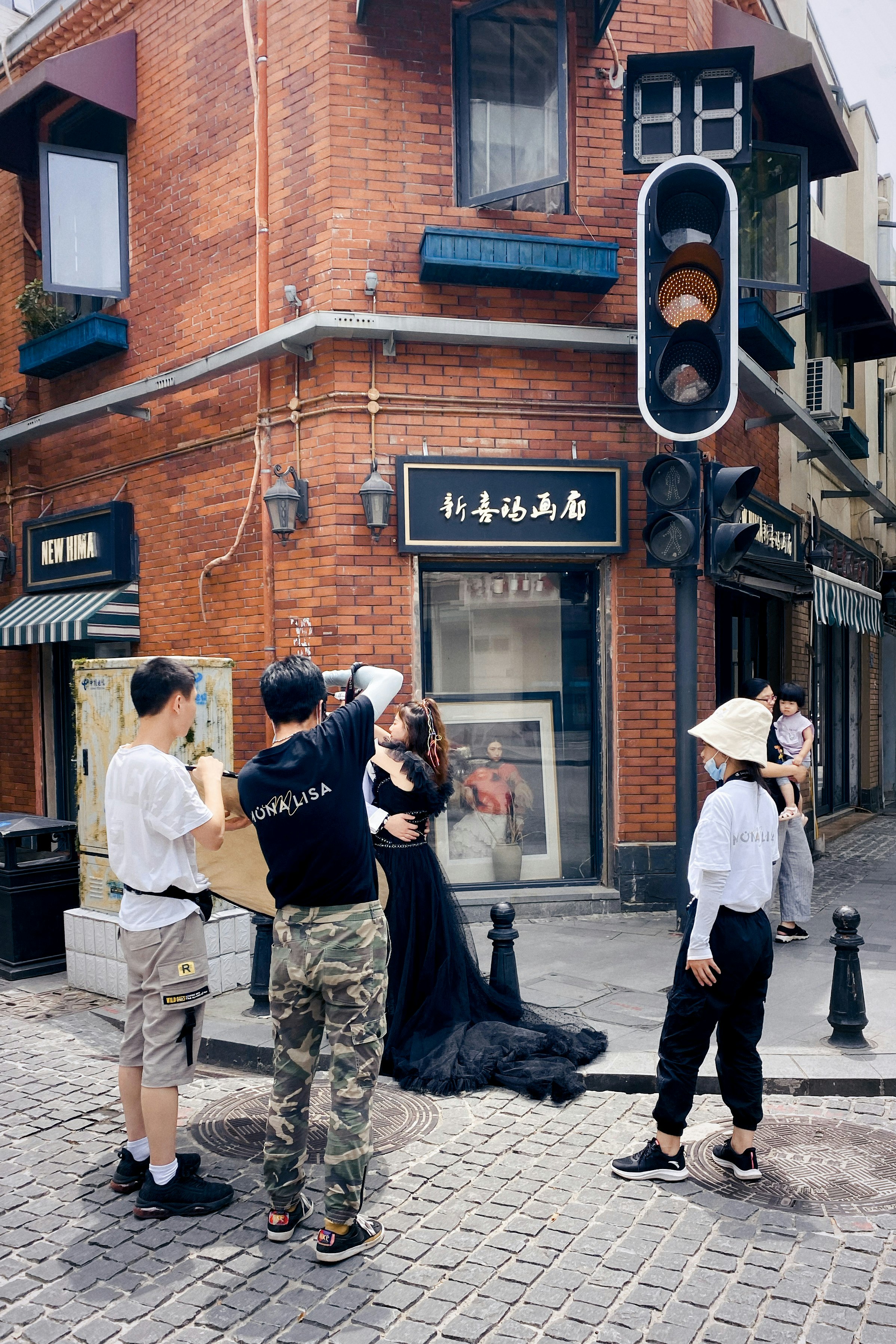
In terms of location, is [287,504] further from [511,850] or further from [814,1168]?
[814,1168]

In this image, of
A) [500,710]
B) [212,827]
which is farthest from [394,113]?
[212,827]

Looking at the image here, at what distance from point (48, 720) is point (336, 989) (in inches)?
360

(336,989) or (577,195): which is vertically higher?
(577,195)

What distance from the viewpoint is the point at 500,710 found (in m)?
8.91

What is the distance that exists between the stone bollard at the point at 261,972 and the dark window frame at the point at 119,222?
6.81 meters

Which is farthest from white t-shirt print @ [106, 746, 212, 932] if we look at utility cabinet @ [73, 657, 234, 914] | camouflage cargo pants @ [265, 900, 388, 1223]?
utility cabinet @ [73, 657, 234, 914]

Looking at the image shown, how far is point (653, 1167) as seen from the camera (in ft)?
13.7

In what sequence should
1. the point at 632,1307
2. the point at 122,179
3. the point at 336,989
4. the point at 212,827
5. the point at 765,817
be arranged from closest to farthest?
1. the point at 632,1307
2. the point at 336,989
3. the point at 212,827
4. the point at 765,817
5. the point at 122,179

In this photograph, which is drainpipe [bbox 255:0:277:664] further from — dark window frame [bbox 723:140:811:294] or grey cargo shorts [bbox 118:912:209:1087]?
grey cargo shorts [bbox 118:912:209:1087]

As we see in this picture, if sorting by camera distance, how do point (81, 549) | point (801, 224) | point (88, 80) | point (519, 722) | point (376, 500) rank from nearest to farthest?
1. point (376, 500)
2. point (519, 722)
3. point (88, 80)
4. point (801, 224)
5. point (81, 549)

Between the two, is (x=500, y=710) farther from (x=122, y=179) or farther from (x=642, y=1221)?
(x=122, y=179)

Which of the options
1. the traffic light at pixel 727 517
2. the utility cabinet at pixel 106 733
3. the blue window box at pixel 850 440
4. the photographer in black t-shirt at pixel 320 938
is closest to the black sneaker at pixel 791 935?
the traffic light at pixel 727 517

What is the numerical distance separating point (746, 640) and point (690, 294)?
222 inches

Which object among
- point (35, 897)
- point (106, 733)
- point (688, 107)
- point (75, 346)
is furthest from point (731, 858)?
point (75, 346)
